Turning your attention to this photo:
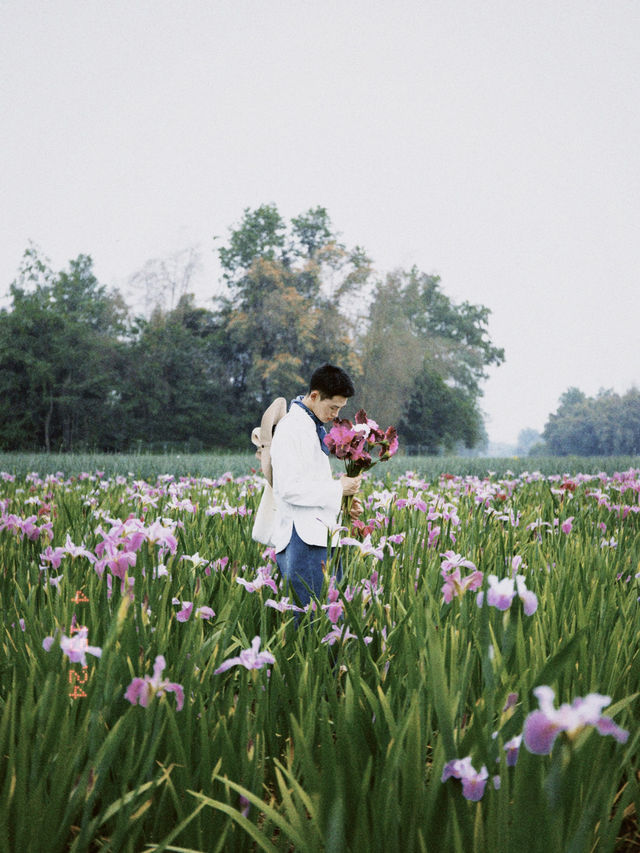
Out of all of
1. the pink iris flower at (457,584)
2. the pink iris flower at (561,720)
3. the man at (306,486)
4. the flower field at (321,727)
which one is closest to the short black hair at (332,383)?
the man at (306,486)

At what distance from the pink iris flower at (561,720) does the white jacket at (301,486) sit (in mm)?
1715

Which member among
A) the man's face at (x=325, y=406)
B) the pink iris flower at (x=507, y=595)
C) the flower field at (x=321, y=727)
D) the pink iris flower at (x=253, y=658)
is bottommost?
the flower field at (x=321, y=727)

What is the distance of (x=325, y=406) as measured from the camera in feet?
8.70

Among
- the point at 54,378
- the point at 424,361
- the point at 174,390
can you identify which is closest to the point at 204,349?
the point at 174,390

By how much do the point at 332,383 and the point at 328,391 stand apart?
0.04m

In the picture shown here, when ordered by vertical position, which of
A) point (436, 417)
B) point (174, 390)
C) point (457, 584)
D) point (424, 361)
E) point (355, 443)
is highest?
point (424, 361)

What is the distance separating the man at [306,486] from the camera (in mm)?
2496

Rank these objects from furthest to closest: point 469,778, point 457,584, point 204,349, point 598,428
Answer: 1. point 598,428
2. point 204,349
3. point 457,584
4. point 469,778

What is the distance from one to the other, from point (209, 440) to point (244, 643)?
104 ft

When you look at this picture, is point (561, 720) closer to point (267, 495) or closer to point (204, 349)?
point (267, 495)

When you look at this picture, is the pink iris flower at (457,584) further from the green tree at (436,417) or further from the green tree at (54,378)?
the green tree at (436,417)

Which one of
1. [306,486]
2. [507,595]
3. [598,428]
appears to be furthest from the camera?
[598,428]

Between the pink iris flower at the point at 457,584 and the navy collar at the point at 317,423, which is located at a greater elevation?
the navy collar at the point at 317,423

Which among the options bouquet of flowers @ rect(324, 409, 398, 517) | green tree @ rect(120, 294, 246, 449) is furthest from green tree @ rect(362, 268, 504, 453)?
bouquet of flowers @ rect(324, 409, 398, 517)
